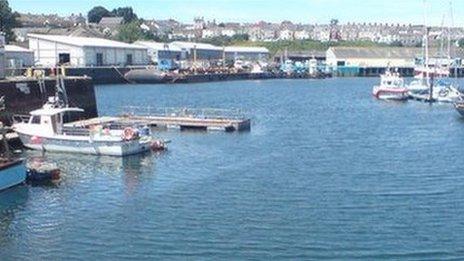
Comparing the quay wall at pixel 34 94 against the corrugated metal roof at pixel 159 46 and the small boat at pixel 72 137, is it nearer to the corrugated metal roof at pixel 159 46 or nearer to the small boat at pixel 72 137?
the small boat at pixel 72 137

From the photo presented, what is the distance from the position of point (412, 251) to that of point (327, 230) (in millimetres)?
2918

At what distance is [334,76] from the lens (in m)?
148

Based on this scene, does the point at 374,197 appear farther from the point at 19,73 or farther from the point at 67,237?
the point at 19,73

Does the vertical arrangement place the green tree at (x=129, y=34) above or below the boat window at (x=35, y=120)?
above

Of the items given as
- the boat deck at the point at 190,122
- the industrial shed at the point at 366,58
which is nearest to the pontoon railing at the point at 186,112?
the boat deck at the point at 190,122

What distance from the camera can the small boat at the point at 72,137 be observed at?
38.3m

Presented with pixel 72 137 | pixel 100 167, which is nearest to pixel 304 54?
pixel 72 137

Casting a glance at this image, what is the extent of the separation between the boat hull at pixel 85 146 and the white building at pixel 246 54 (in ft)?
375

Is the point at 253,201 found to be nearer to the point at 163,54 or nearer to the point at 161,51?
the point at 161,51

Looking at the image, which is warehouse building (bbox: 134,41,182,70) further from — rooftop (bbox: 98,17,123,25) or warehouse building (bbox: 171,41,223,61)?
rooftop (bbox: 98,17,123,25)

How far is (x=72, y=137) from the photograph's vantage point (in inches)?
1522

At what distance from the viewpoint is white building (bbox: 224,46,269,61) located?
157 meters

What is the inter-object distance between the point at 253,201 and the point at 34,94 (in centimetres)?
2107

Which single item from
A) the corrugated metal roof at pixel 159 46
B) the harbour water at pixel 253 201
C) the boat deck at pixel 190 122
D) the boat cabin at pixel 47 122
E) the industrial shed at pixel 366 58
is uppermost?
the corrugated metal roof at pixel 159 46
